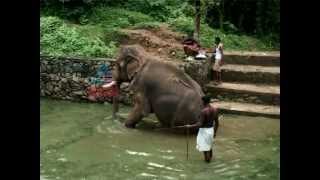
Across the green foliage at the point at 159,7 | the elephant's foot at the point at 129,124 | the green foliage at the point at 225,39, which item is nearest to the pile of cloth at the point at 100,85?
the elephant's foot at the point at 129,124

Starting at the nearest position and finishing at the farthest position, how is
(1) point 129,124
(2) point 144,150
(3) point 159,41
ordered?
(2) point 144,150, (1) point 129,124, (3) point 159,41

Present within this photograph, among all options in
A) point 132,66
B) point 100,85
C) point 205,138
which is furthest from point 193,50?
point 205,138

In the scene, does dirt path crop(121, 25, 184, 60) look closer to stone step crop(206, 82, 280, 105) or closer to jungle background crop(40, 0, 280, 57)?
jungle background crop(40, 0, 280, 57)

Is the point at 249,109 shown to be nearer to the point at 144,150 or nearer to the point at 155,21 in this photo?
the point at 144,150

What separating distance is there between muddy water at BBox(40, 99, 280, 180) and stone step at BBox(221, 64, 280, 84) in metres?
2.05

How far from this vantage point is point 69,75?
1497 cm

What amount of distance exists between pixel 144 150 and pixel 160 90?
1803 mm

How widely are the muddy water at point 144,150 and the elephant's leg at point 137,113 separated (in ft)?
0.55

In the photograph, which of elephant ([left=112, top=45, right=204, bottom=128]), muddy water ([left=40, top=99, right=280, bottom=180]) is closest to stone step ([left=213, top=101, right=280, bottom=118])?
muddy water ([left=40, top=99, right=280, bottom=180])

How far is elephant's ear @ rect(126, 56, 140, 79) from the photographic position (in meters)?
12.4

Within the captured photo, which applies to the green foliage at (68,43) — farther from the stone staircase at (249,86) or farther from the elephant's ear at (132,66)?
the stone staircase at (249,86)

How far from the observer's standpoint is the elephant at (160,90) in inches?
463
